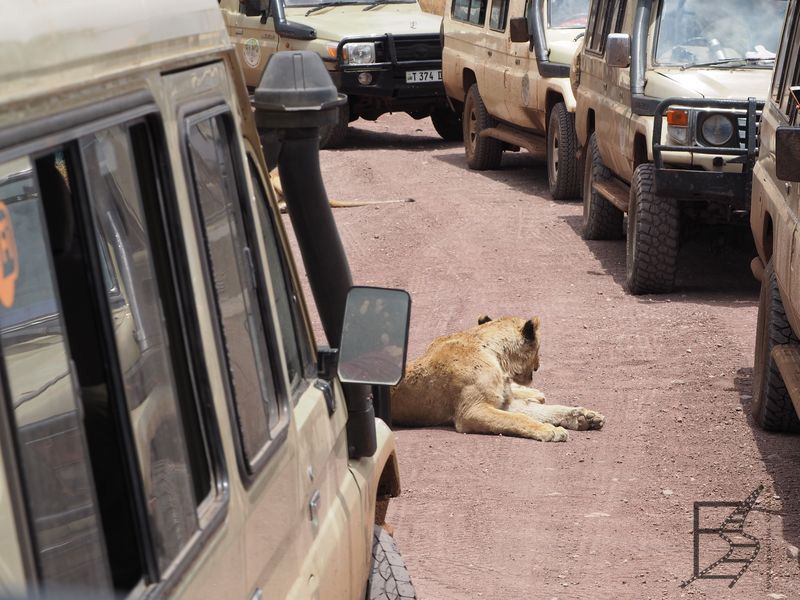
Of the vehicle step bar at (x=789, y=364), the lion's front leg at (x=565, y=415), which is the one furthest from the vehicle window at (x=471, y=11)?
the vehicle step bar at (x=789, y=364)

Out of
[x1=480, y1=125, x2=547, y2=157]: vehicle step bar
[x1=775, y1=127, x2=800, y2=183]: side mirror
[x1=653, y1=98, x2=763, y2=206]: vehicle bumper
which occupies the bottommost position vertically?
[x1=480, y1=125, x2=547, y2=157]: vehicle step bar

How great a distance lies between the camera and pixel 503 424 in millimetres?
6680

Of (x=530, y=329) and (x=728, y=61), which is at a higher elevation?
(x=728, y=61)

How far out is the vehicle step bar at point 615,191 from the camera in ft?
33.6

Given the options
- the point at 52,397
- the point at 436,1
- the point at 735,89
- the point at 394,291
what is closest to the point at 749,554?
the point at 394,291

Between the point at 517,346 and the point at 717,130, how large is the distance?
2.53 metres

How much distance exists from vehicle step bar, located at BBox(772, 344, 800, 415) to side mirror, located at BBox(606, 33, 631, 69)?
3.97 metres

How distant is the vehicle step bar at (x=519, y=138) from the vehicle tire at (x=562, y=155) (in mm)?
415

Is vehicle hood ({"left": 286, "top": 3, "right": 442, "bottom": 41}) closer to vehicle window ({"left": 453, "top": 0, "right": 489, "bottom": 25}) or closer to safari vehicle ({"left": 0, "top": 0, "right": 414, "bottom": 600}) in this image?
vehicle window ({"left": 453, "top": 0, "right": 489, "bottom": 25})

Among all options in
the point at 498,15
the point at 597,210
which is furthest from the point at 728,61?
the point at 498,15

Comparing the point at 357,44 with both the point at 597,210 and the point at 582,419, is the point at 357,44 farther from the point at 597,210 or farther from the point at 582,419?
the point at 582,419

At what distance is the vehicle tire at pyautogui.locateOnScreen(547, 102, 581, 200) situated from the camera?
13.2m

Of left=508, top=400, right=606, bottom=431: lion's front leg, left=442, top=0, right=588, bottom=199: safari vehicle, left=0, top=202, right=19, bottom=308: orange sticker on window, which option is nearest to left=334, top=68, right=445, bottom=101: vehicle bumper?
left=442, top=0, right=588, bottom=199: safari vehicle

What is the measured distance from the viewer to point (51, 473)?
5.34 ft
